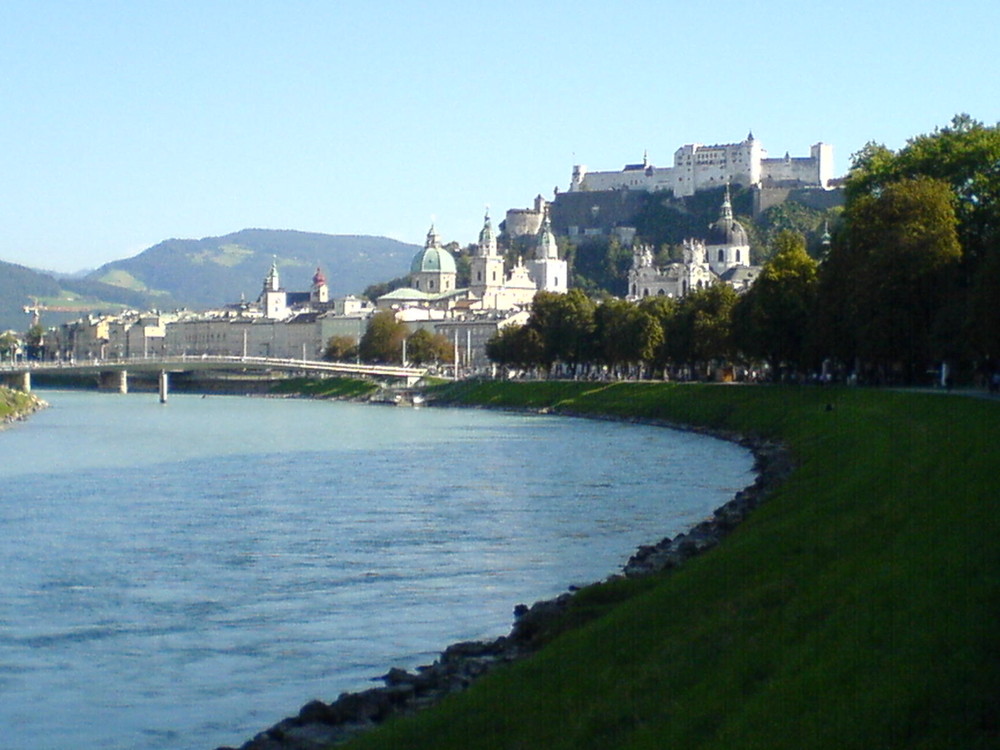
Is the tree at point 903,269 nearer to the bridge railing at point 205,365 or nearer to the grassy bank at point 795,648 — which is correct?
the grassy bank at point 795,648

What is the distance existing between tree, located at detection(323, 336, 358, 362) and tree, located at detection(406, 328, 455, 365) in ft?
29.2

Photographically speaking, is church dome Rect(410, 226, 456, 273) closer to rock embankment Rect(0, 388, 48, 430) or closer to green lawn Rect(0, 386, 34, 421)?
rock embankment Rect(0, 388, 48, 430)

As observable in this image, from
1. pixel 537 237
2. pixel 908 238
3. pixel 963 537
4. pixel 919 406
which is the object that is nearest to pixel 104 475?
pixel 919 406

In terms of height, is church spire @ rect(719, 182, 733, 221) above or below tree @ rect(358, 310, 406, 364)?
above

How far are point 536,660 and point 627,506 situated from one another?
1604 centimetres

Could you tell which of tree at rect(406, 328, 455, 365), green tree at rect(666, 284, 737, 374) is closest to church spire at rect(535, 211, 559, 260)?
tree at rect(406, 328, 455, 365)

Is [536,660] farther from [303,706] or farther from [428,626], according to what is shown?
[428,626]

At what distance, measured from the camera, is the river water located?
1392 centimetres

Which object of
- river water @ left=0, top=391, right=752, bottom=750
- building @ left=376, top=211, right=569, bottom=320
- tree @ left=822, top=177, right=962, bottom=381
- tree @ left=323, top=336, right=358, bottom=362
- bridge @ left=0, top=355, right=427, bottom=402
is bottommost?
river water @ left=0, top=391, right=752, bottom=750

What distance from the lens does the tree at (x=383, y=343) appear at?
122250mm

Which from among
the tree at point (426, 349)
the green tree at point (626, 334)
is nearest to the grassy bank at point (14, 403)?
the green tree at point (626, 334)

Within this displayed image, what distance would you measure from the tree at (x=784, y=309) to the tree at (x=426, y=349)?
204 ft

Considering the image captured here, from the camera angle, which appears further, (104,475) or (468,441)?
(468,441)

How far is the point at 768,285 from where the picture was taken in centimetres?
5384
